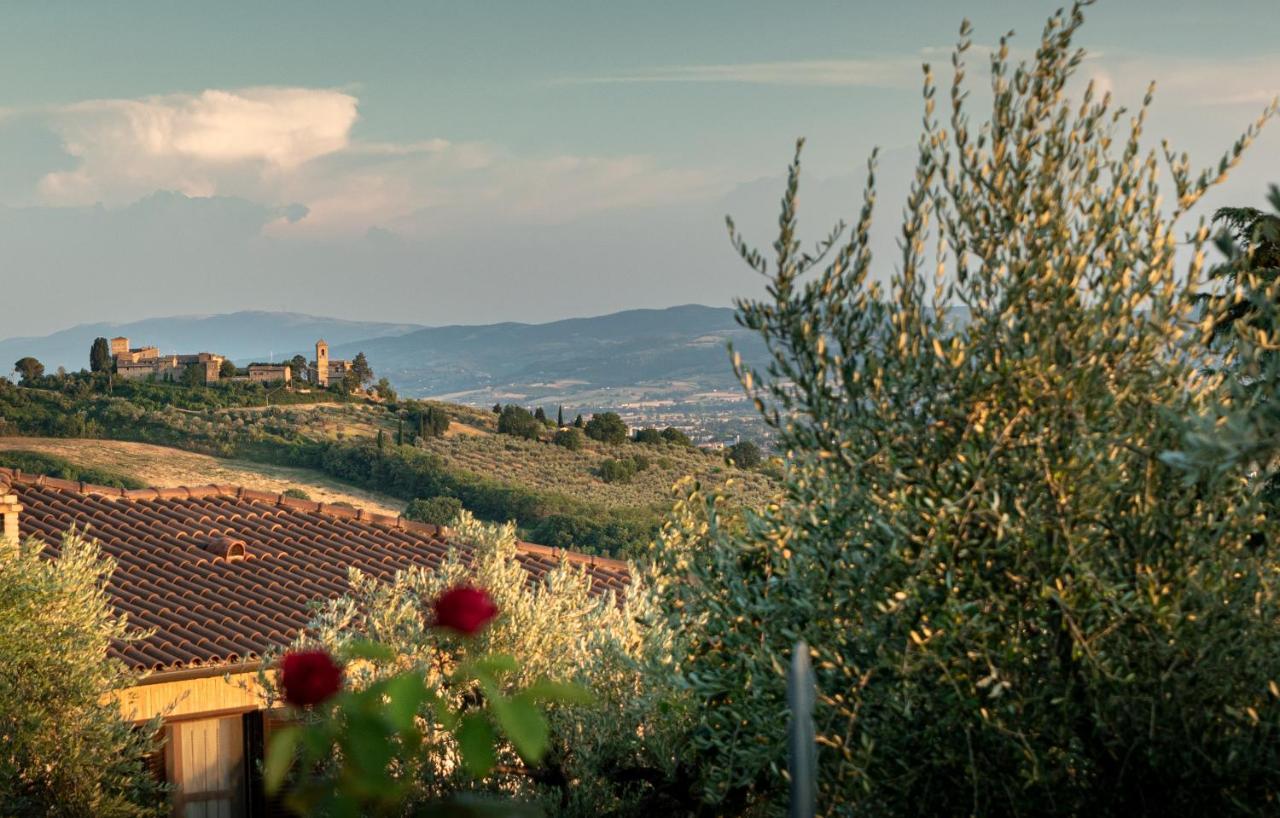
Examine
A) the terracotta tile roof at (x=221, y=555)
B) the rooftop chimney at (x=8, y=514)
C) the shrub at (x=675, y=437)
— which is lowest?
the shrub at (x=675, y=437)

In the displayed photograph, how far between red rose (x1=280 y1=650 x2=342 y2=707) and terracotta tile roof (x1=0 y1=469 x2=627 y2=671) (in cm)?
1287

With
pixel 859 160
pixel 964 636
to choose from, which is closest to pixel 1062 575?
pixel 964 636

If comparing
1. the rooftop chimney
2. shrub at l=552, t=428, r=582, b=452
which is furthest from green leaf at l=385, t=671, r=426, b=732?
shrub at l=552, t=428, r=582, b=452

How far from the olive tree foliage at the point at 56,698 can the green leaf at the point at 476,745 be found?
963 cm

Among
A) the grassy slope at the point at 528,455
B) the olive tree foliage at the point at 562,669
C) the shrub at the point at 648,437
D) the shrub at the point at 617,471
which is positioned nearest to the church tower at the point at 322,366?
the grassy slope at the point at 528,455

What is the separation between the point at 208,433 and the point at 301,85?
39.8 meters

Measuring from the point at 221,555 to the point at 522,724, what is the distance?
17690 mm

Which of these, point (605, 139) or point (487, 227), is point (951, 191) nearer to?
point (605, 139)

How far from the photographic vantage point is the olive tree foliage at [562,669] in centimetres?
845

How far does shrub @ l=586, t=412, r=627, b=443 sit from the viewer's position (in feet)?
200

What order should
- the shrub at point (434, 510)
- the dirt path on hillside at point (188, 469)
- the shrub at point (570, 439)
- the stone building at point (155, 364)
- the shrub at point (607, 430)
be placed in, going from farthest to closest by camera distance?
the stone building at point (155, 364), the shrub at point (607, 430), the shrub at point (570, 439), the dirt path on hillside at point (188, 469), the shrub at point (434, 510)

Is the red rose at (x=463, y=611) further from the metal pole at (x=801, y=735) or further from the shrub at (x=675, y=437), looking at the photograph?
the shrub at (x=675, y=437)

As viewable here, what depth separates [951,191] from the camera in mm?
5895

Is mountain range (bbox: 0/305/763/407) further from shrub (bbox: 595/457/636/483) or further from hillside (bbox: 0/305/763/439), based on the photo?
shrub (bbox: 595/457/636/483)
